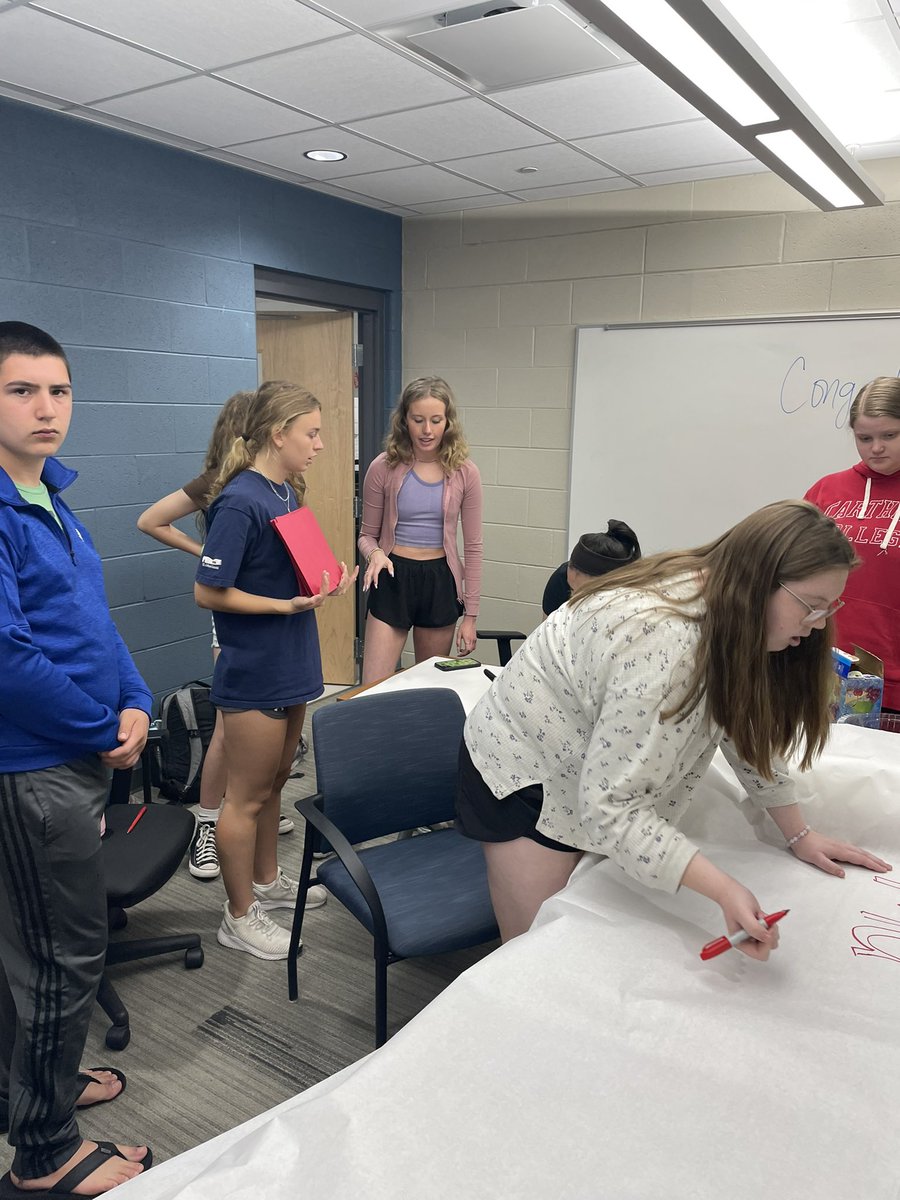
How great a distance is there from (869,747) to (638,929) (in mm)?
659

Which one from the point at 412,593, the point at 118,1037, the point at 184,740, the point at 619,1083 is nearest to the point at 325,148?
the point at 412,593

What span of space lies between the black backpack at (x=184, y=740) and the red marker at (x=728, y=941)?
2.56 metres

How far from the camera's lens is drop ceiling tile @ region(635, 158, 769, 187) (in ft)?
10.7

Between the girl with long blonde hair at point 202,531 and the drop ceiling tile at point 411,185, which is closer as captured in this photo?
the girl with long blonde hair at point 202,531

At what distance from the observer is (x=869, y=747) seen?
1.45m

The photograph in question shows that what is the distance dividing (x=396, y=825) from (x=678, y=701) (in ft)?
3.77

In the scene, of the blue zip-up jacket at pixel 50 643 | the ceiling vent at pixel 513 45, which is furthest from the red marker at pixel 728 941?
the ceiling vent at pixel 513 45

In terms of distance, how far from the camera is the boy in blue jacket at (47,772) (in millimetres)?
1389

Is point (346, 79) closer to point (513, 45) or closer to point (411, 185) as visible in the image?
point (513, 45)

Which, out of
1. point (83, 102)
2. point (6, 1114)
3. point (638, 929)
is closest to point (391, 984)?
point (6, 1114)

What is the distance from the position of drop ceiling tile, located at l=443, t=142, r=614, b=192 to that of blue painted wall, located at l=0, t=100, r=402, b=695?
88 centimetres

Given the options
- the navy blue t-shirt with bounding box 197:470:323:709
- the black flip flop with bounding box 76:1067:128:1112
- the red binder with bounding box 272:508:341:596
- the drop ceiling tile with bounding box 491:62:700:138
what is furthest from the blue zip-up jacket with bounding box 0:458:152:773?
the drop ceiling tile with bounding box 491:62:700:138

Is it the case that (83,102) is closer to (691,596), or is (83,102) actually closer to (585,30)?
(585,30)

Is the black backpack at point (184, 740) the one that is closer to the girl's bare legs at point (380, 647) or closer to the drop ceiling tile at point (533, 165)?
the girl's bare legs at point (380, 647)
